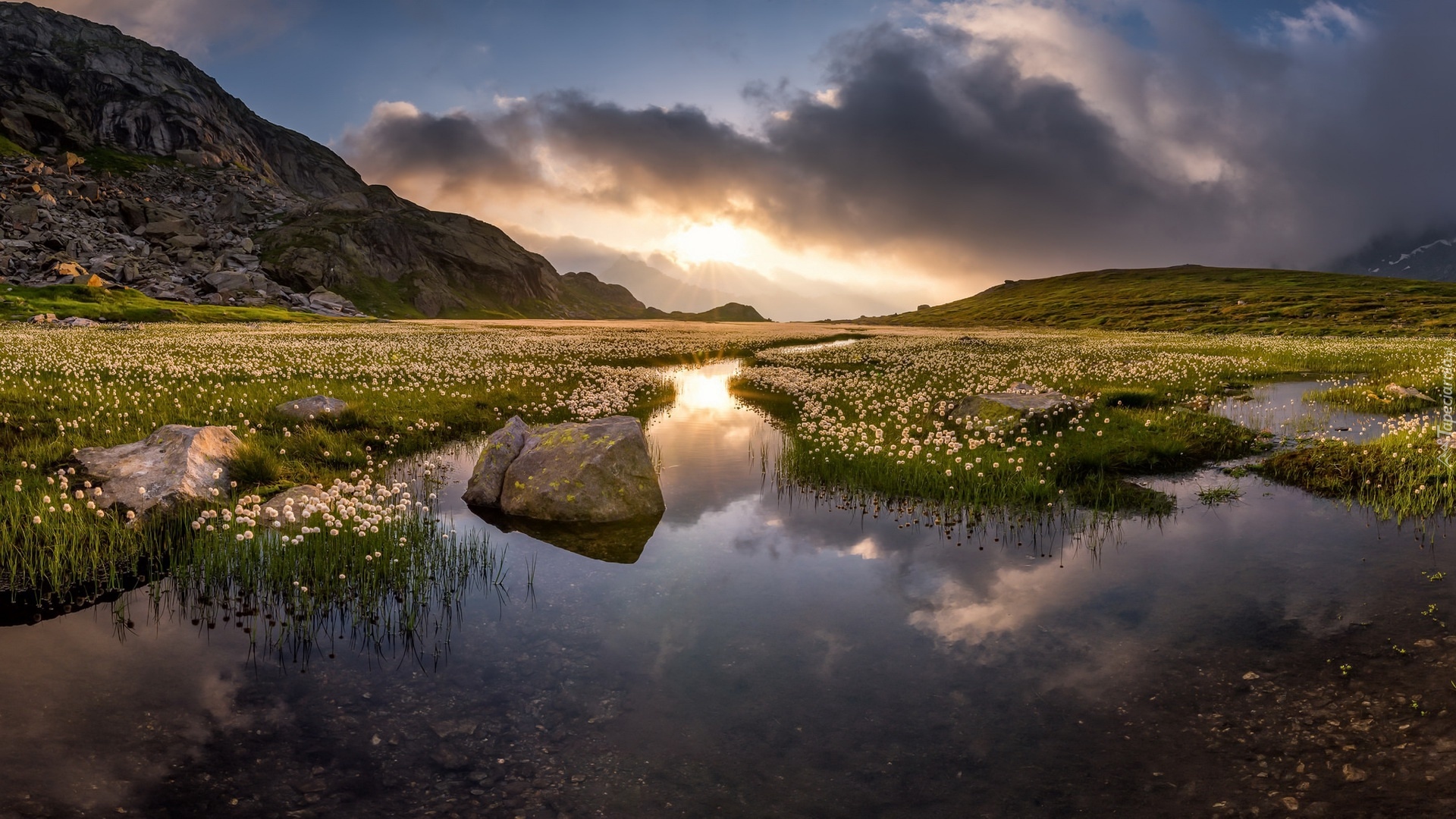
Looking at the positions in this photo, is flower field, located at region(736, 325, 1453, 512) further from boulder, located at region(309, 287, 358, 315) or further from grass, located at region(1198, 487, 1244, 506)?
boulder, located at region(309, 287, 358, 315)

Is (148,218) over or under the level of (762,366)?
over

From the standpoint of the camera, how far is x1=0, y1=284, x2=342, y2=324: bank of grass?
62.4 metres

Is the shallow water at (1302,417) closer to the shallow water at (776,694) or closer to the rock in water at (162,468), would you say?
the shallow water at (776,694)

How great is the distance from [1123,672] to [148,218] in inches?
8134

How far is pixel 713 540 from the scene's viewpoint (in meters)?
9.88

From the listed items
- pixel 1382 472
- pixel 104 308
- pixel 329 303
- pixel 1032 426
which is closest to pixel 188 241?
pixel 329 303

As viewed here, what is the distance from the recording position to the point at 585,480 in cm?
1112

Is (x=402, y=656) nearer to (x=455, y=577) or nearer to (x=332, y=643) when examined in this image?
(x=332, y=643)

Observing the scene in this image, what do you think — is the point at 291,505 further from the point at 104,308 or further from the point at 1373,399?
the point at 104,308

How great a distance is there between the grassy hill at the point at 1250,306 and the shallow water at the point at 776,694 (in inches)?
3575

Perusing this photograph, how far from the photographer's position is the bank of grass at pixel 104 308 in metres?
62.4

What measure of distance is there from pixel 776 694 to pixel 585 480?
6.17 metres

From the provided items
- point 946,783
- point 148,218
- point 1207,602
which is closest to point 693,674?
point 946,783

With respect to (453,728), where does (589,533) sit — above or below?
above
